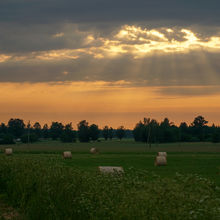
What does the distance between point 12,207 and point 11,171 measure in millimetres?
2613

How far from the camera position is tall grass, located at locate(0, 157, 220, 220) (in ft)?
24.2

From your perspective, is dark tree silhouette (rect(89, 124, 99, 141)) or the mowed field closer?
the mowed field

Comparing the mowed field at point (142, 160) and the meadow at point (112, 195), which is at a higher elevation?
the meadow at point (112, 195)

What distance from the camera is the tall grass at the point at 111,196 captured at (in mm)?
7391

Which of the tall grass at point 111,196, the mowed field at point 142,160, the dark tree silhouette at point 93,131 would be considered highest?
the dark tree silhouette at point 93,131

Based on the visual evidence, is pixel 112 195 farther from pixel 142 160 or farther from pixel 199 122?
pixel 199 122

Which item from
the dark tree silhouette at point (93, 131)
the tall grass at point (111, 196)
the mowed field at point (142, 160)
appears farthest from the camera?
the dark tree silhouette at point (93, 131)

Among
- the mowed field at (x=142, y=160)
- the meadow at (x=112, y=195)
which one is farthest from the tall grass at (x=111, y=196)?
the mowed field at (x=142, y=160)

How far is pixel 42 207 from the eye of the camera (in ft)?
37.9

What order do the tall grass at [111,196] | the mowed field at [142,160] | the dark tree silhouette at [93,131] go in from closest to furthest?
the tall grass at [111,196], the mowed field at [142,160], the dark tree silhouette at [93,131]

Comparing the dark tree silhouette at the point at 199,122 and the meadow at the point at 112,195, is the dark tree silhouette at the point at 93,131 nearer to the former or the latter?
the dark tree silhouette at the point at 199,122

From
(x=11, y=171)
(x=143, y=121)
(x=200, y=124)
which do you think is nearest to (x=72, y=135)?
(x=143, y=121)

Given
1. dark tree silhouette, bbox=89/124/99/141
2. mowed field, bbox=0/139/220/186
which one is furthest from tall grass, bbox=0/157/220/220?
dark tree silhouette, bbox=89/124/99/141

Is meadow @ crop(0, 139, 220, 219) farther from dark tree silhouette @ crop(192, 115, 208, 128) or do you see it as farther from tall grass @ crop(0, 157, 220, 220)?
dark tree silhouette @ crop(192, 115, 208, 128)
